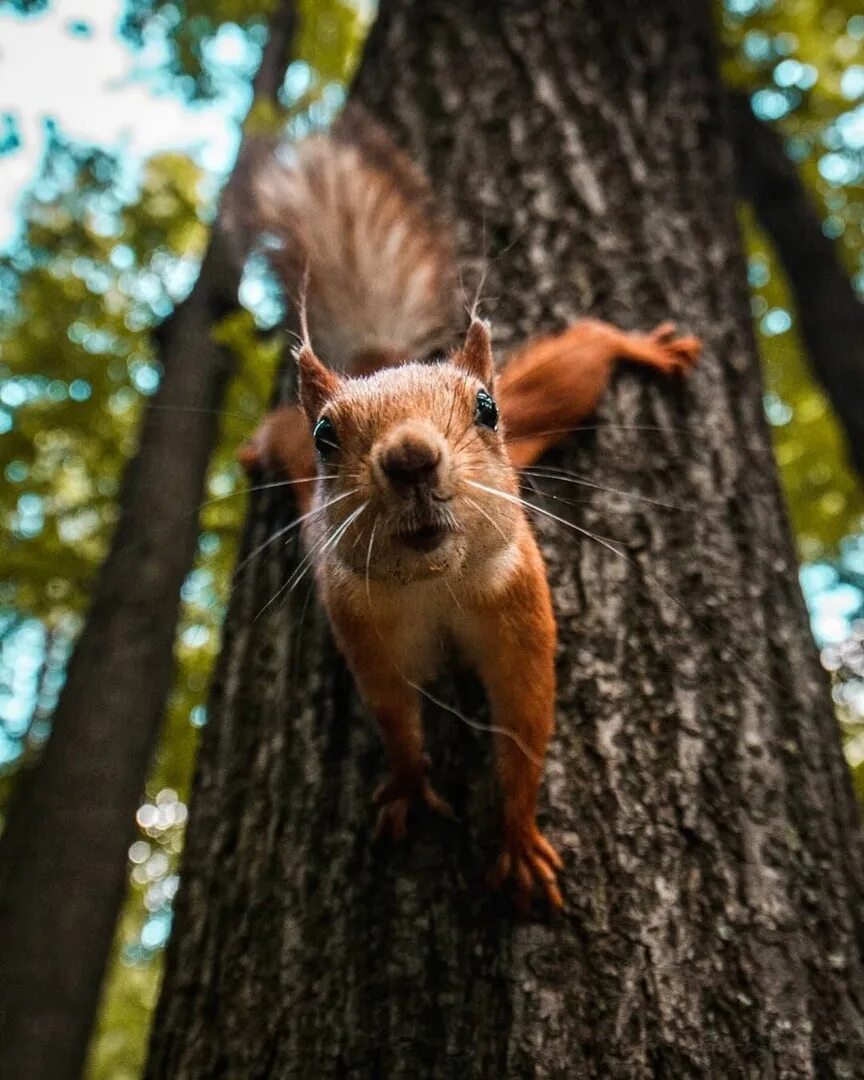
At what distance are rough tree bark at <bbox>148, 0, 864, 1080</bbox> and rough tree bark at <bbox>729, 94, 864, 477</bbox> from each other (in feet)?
7.45

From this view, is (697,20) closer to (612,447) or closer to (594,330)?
(594,330)

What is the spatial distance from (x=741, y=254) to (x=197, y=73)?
4.67m

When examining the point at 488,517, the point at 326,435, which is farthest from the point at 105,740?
the point at 488,517

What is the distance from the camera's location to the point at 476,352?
161 centimetres

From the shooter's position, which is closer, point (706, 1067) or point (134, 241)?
point (706, 1067)

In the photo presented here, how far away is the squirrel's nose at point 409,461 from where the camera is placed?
128 centimetres

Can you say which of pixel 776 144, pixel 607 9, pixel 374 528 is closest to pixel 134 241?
pixel 607 9

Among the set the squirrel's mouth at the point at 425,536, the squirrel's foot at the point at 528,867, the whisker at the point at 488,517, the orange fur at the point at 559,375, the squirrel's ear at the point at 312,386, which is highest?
the orange fur at the point at 559,375

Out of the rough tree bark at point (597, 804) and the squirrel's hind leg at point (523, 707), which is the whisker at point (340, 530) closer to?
the squirrel's hind leg at point (523, 707)

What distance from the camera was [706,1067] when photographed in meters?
1.36

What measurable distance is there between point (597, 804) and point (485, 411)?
79cm

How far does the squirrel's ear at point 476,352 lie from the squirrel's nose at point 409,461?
35cm

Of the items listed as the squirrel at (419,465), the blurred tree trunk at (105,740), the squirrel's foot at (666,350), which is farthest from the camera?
the blurred tree trunk at (105,740)

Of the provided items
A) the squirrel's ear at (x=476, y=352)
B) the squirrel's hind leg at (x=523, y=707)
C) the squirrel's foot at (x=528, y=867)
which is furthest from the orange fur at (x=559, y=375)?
the squirrel's foot at (x=528, y=867)
